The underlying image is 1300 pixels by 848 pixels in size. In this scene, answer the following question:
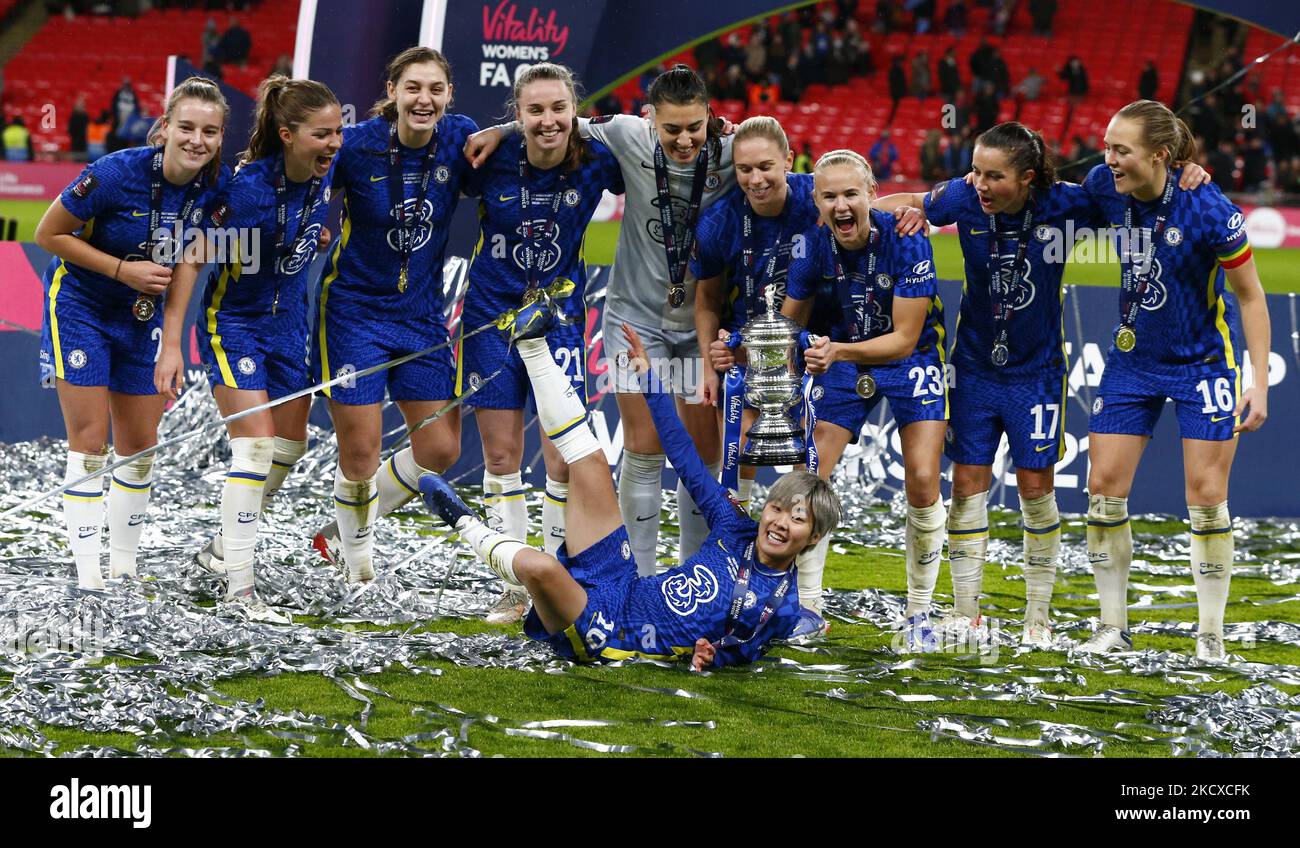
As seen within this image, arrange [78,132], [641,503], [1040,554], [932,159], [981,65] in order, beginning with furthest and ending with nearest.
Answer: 1. [981,65]
2. [78,132]
3. [932,159]
4. [641,503]
5. [1040,554]

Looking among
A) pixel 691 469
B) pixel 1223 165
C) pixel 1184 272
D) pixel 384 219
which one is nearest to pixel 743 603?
pixel 691 469

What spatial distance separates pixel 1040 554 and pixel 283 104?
3.63m

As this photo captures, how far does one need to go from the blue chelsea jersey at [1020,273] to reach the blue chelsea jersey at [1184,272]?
0.17m

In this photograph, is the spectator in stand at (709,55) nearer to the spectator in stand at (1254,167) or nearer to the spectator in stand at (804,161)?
the spectator in stand at (804,161)

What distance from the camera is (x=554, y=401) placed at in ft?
18.9

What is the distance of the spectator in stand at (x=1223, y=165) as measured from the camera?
67.4 ft

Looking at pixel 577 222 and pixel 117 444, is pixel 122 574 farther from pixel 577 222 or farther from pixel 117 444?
pixel 577 222

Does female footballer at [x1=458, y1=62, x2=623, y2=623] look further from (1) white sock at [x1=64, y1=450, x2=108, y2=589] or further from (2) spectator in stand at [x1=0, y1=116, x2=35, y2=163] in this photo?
(2) spectator in stand at [x1=0, y1=116, x2=35, y2=163]

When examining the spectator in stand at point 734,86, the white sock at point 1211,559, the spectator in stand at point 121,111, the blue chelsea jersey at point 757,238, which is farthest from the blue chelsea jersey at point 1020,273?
the spectator in stand at point 121,111

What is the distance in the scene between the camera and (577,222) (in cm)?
636

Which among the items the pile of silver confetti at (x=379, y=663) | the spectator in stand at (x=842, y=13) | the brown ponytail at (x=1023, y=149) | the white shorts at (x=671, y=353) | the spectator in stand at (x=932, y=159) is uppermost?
Answer: the spectator in stand at (x=842, y=13)

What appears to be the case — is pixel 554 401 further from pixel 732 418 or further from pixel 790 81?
pixel 790 81

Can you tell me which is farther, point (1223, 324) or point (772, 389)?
point (1223, 324)

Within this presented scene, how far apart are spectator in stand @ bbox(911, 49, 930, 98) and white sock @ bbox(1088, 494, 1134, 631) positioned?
18048 millimetres
